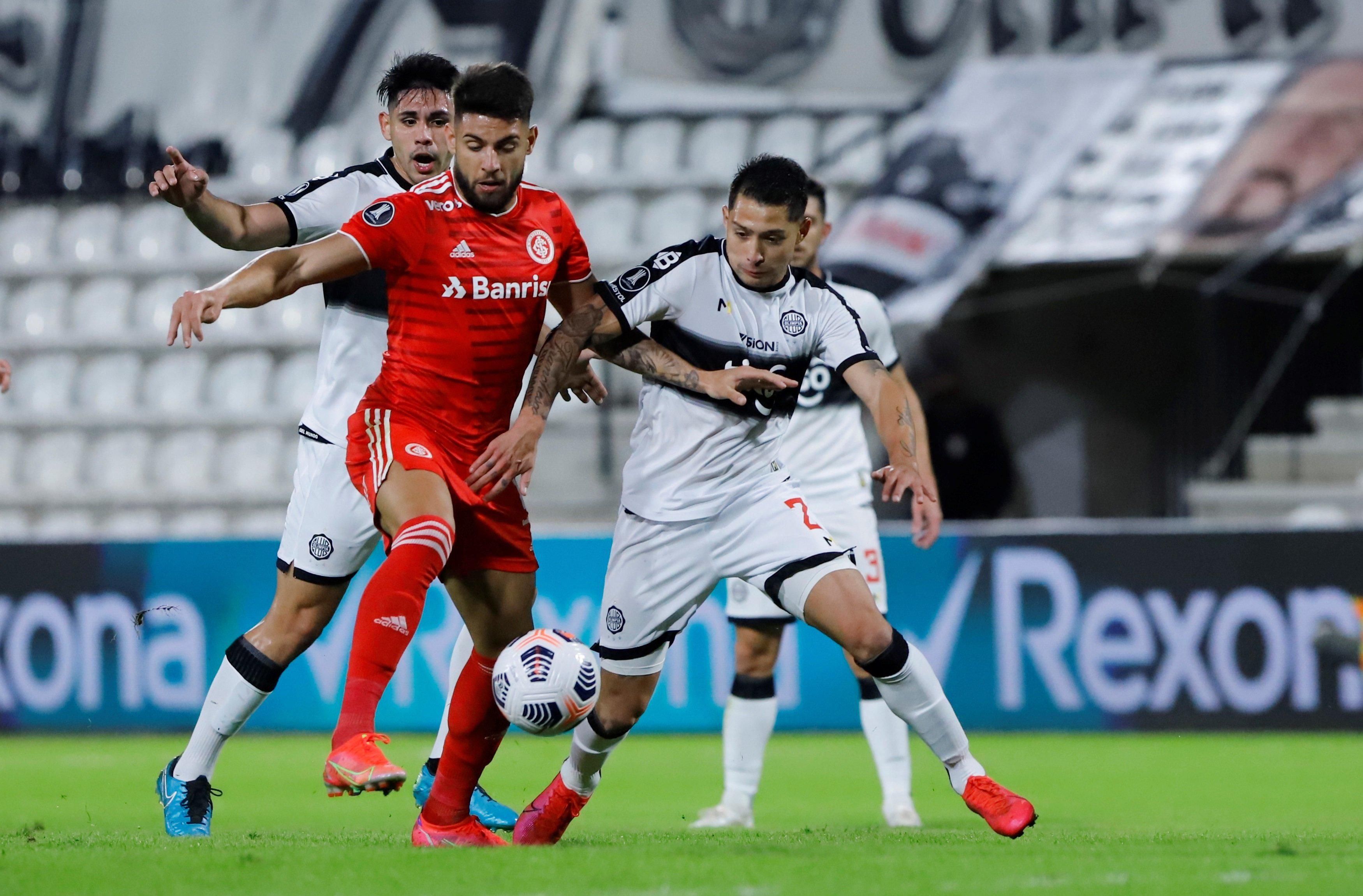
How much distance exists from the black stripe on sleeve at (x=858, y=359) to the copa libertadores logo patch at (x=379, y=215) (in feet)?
4.70

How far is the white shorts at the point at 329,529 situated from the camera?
530cm

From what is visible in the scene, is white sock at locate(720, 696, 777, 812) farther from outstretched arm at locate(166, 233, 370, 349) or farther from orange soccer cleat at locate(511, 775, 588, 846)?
outstretched arm at locate(166, 233, 370, 349)

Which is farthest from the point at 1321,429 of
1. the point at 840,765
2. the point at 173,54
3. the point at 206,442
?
the point at 173,54

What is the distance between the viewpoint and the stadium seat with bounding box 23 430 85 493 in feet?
48.9

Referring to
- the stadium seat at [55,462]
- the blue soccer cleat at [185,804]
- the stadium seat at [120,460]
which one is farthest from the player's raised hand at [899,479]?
the stadium seat at [55,462]

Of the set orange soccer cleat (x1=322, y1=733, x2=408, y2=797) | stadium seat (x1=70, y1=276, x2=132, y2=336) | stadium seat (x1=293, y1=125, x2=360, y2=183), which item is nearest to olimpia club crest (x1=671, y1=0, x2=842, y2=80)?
stadium seat (x1=293, y1=125, x2=360, y2=183)

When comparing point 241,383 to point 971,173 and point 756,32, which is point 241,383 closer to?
point 756,32

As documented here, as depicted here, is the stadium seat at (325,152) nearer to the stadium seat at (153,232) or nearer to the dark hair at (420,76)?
the stadium seat at (153,232)

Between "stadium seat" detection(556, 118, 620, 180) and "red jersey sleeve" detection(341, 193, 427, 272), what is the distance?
11044 mm

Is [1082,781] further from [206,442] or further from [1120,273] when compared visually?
[206,442]

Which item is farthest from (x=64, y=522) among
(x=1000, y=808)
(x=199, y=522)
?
(x=1000, y=808)

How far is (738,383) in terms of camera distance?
5047mm

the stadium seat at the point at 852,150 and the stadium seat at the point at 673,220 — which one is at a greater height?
the stadium seat at the point at 852,150

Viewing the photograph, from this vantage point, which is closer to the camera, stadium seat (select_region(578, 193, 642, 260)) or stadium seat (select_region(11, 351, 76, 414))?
stadium seat (select_region(578, 193, 642, 260))
